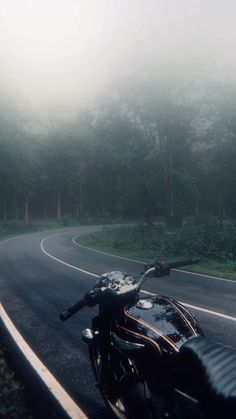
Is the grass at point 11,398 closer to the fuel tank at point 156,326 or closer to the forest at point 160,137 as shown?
the fuel tank at point 156,326

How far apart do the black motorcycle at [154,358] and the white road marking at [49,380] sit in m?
0.51

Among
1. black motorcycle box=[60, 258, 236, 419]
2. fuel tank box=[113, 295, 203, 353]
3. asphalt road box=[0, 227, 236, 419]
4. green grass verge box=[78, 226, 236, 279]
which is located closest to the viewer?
black motorcycle box=[60, 258, 236, 419]

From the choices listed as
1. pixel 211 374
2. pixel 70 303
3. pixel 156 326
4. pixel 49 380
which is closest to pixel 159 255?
pixel 70 303

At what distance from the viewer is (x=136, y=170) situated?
32.0 meters

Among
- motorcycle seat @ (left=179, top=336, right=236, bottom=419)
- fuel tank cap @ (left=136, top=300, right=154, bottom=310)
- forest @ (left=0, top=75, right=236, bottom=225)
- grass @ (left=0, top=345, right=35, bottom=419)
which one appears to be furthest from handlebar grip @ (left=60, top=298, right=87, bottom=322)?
forest @ (left=0, top=75, right=236, bottom=225)

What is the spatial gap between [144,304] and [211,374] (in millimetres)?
1087

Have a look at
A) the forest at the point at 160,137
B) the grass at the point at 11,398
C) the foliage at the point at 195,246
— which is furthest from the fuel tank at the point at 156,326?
the forest at the point at 160,137

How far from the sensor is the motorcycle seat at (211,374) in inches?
81.6

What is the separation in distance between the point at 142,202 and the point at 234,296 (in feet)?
75.0

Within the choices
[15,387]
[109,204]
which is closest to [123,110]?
[15,387]

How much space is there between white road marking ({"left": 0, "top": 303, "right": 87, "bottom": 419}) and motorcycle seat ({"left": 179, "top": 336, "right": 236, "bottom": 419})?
6.57ft

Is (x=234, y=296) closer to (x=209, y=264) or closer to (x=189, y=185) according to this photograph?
(x=209, y=264)

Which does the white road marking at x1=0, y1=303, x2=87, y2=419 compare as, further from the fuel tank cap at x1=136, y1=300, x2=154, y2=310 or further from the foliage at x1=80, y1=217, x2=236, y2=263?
the foliage at x1=80, y1=217, x2=236, y2=263

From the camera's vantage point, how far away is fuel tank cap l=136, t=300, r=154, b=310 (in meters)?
3.27
